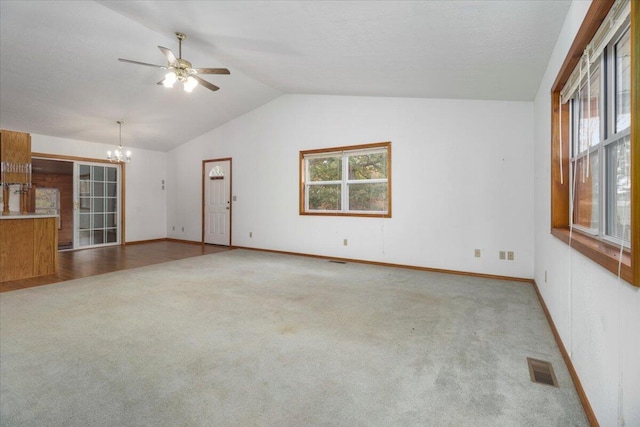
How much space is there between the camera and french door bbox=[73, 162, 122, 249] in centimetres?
687

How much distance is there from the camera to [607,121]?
1.67m

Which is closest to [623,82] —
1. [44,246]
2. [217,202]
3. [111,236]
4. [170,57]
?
[170,57]

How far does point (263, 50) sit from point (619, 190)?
12.0 ft

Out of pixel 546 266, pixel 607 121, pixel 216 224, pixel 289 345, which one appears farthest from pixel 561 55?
pixel 216 224

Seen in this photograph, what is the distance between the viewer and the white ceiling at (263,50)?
A: 8.14ft

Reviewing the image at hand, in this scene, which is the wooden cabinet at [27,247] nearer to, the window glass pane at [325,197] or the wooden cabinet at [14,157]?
the wooden cabinet at [14,157]

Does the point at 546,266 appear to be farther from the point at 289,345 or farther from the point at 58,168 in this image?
the point at 58,168

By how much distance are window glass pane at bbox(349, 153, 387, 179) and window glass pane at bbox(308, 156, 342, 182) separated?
0.26 meters

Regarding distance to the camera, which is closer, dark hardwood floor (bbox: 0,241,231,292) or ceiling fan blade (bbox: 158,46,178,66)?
ceiling fan blade (bbox: 158,46,178,66)

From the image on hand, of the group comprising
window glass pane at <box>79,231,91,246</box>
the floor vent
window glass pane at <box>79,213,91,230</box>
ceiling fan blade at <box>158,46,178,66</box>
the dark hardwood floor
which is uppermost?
ceiling fan blade at <box>158,46,178,66</box>

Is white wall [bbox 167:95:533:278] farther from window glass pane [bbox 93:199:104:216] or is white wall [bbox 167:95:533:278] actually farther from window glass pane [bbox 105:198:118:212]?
window glass pane [bbox 93:199:104:216]

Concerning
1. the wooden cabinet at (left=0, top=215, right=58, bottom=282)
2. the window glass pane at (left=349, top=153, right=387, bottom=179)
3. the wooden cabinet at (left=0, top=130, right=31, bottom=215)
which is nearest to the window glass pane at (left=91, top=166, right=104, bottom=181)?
the wooden cabinet at (left=0, top=130, right=31, bottom=215)

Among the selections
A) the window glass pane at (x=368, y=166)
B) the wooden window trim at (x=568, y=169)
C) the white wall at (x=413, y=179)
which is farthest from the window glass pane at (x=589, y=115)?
the window glass pane at (x=368, y=166)

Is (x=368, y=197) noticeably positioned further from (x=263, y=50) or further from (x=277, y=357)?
(x=277, y=357)
